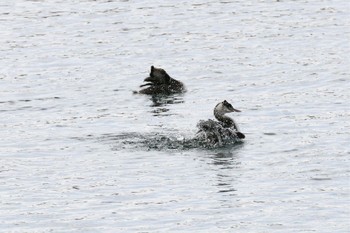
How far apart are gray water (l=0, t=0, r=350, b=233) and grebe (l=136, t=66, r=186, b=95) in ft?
1.16

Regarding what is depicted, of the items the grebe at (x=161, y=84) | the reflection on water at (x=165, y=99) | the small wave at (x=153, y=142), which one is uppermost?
the small wave at (x=153, y=142)

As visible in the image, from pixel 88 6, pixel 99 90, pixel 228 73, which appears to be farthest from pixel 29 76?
pixel 88 6

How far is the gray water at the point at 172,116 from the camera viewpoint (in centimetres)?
2077

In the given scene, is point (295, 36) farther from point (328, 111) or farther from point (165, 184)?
point (165, 184)

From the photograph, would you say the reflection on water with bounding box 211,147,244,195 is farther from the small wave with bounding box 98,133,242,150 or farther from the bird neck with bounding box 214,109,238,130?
the bird neck with bounding box 214,109,238,130

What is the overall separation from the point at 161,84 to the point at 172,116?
12.2 feet

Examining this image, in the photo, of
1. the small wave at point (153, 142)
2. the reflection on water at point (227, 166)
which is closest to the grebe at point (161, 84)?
the small wave at point (153, 142)

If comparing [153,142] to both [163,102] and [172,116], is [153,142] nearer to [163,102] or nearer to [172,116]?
[172,116]

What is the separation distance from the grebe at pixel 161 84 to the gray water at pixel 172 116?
0.35 meters

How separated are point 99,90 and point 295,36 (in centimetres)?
841

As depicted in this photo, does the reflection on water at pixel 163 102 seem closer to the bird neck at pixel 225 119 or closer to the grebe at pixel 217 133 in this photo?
the bird neck at pixel 225 119

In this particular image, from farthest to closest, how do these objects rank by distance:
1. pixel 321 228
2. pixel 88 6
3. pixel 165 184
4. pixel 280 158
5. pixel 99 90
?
pixel 88 6, pixel 99 90, pixel 280 158, pixel 165 184, pixel 321 228

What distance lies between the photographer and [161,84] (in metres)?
33.1

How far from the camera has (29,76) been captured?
3462 cm
